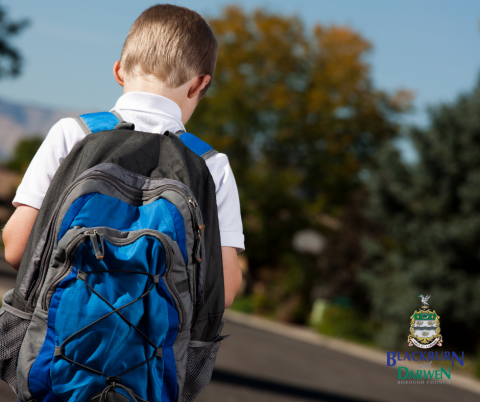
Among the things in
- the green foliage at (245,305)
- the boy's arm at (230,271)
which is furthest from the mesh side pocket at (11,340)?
the green foliage at (245,305)

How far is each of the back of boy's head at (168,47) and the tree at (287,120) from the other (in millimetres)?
24204

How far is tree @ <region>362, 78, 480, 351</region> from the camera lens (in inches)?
593

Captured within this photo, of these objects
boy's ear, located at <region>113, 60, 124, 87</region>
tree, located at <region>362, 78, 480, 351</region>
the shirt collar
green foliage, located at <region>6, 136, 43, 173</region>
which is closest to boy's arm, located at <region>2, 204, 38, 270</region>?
the shirt collar

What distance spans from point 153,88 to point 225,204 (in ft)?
1.37

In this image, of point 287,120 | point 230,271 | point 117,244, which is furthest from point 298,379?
point 287,120

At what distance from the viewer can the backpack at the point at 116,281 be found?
4.27 feet

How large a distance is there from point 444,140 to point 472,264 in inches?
143

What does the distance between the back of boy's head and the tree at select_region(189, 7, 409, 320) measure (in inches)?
953

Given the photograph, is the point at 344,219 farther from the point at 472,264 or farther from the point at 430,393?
the point at 430,393

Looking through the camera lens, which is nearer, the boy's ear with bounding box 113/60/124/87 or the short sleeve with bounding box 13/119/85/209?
the short sleeve with bounding box 13/119/85/209

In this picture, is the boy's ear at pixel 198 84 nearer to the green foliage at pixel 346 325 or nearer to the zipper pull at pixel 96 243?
the zipper pull at pixel 96 243

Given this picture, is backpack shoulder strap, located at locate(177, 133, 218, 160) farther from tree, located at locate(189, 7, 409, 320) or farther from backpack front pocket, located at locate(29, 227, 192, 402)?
tree, located at locate(189, 7, 409, 320)

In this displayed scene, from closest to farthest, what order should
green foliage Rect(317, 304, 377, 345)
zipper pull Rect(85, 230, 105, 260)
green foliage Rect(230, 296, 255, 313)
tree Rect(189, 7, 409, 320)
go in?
zipper pull Rect(85, 230, 105, 260) → green foliage Rect(317, 304, 377, 345) → green foliage Rect(230, 296, 255, 313) → tree Rect(189, 7, 409, 320)

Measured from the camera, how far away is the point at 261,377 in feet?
27.0
